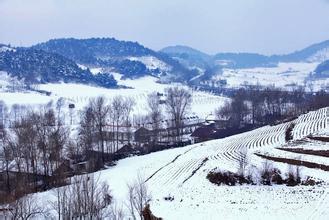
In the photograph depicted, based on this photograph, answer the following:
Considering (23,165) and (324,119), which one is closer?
(23,165)

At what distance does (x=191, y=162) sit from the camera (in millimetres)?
31844

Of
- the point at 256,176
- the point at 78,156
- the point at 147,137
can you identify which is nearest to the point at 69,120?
the point at 147,137

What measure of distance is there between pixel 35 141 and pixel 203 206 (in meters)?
20.6

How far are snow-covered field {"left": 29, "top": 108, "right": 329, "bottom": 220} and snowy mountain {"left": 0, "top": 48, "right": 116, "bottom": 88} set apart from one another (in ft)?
269

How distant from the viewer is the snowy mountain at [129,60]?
499 ft

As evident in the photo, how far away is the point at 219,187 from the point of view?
23.7m

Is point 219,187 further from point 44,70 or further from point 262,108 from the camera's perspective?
point 44,70

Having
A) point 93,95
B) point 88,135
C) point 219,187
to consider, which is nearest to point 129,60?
point 93,95

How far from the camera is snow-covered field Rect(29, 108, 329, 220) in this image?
59.7 feet

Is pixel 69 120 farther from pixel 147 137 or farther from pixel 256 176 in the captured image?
pixel 256 176

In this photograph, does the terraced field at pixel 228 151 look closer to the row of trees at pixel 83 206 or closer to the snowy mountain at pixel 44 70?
the row of trees at pixel 83 206

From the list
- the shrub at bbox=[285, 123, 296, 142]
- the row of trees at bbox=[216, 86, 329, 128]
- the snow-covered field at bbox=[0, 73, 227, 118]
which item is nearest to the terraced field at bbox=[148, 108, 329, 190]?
the shrub at bbox=[285, 123, 296, 142]

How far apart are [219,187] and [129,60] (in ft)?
448

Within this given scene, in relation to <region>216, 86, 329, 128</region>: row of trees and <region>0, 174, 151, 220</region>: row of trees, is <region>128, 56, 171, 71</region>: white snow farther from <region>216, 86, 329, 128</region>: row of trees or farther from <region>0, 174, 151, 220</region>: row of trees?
<region>0, 174, 151, 220</region>: row of trees
